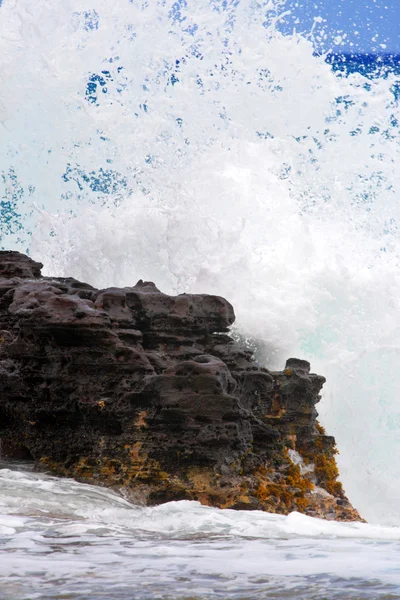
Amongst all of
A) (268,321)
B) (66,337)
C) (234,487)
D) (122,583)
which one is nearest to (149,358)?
(66,337)

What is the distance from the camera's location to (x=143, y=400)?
454 inches

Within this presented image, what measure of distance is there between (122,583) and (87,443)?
575 centimetres

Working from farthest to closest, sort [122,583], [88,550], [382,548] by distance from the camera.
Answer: [382,548], [88,550], [122,583]

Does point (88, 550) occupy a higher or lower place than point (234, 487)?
lower

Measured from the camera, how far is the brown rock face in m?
11.2

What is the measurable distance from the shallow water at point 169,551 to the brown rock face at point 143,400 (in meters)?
0.49

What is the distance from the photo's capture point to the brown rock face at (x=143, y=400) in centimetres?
1122

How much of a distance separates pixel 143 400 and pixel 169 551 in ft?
13.1

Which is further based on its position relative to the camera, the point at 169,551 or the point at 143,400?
the point at 143,400

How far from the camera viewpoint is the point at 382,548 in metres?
8.45

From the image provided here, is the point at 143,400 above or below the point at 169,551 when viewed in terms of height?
above

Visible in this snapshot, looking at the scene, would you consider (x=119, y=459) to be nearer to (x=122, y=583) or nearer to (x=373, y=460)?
(x=122, y=583)

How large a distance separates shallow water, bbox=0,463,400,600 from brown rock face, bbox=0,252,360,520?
49 cm

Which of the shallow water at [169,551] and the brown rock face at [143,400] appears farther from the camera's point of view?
the brown rock face at [143,400]
